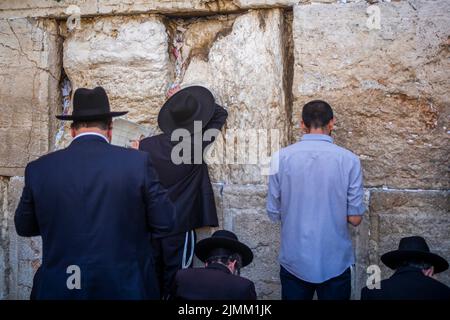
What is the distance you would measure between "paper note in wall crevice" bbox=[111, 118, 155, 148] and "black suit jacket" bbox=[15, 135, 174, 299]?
5.07ft

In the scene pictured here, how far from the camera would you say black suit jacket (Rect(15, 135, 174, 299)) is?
3066 mm

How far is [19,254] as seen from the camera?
507cm

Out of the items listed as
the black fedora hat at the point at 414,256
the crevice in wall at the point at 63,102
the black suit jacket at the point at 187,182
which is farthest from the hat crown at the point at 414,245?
the crevice in wall at the point at 63,102

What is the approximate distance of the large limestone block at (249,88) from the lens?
15.0ft

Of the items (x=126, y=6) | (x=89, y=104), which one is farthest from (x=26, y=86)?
(x=89, y=104)

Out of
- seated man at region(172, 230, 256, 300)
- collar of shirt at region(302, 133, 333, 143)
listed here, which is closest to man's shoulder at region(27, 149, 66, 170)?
seated man at region(172, 230, 256, 300)

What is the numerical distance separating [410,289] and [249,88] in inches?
84.8

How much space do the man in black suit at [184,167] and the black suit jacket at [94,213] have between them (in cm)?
117

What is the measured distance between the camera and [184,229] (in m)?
4.40

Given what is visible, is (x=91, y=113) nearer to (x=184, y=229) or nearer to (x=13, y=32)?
(x=184, y=229)

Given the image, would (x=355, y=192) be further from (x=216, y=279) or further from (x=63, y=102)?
(x=63, y=102)

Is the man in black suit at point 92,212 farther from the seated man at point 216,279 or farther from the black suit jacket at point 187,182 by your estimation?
the black suit jacket at point 187,182
